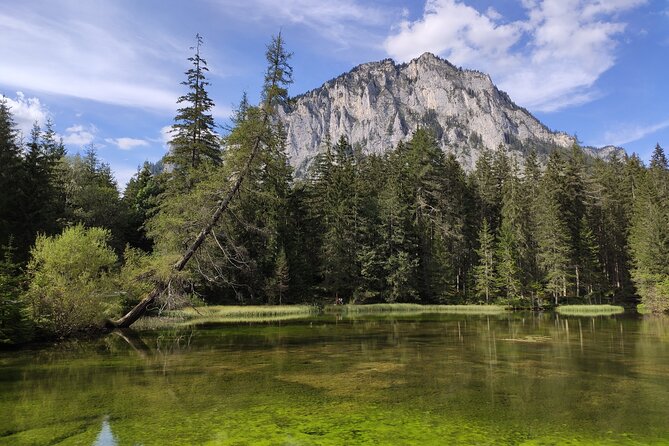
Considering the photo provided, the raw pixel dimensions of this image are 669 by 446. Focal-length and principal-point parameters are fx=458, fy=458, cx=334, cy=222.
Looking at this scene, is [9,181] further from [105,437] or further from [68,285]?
[105,437]

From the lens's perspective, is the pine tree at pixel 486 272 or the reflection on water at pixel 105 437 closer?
the reflection on water at pixel 105 437

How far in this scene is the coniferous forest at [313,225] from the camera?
26875 millimetres

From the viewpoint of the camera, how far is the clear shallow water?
7852mm

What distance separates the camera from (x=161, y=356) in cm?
1655

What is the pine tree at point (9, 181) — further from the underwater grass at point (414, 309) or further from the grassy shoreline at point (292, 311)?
the underwater grass at point (414, 309)

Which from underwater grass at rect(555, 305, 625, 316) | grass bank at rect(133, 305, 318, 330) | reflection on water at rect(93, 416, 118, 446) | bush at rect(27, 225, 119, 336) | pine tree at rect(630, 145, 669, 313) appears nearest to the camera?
reflection on water at rect(93, 416, 118, 446)

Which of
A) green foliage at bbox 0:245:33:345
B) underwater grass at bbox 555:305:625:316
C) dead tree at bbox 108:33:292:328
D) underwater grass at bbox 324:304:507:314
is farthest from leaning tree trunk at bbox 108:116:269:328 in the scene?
underwater grass at bbox 555:305:625:316

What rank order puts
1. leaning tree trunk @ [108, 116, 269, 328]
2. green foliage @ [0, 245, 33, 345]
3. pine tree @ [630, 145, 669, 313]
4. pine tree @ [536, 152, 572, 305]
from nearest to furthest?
green foliage @ [0, 245, 33, 345] < leaning tree trunk @ [108, 116, 269, 328] < pine tree @ [630, 145, 669, 313] < pine tree @ [536, 152, 572, 305]

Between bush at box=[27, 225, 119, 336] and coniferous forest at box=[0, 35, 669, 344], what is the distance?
7cm

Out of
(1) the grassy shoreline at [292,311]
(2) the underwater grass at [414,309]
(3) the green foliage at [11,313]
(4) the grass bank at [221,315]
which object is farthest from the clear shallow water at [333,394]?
(2) the underwater grass at [414,309]

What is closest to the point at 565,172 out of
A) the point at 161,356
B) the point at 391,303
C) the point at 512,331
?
the point at 391,303

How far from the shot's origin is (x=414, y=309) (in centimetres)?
4972

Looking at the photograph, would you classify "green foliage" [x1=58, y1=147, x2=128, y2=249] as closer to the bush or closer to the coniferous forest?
the coniferous forest

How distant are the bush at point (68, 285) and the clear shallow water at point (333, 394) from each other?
1.31 meters
